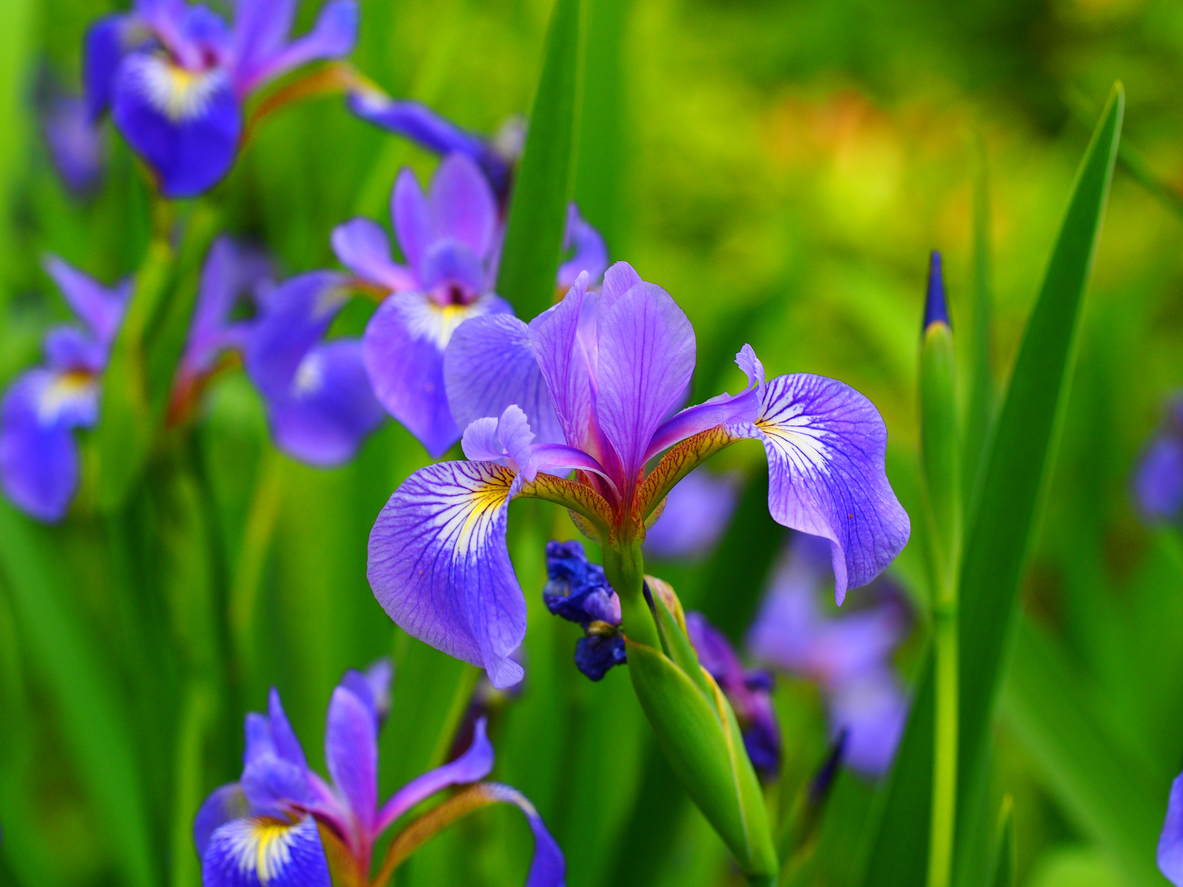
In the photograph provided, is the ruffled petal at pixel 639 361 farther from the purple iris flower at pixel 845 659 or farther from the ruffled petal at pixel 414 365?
the purple iris flower at pixel 845 659

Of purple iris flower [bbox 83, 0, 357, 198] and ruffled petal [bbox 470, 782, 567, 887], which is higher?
purple iris flower [bbox 83, 0, 357, 198]

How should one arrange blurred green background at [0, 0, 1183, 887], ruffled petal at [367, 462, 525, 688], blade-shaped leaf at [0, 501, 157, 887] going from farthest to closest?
blade-shaped leaf at [0, 501, 157, 887] → blurred green background at [0, 0, 1183, 887] → ruffled petal at [367, 462, 525, 688]

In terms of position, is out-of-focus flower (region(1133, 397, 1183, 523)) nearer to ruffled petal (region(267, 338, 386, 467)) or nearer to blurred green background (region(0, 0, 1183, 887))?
blurred green background (region(0, 0, 1183, 887))

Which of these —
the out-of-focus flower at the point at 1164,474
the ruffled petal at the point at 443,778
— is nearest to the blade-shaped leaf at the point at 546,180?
the ruffled petal at the point at 443,778

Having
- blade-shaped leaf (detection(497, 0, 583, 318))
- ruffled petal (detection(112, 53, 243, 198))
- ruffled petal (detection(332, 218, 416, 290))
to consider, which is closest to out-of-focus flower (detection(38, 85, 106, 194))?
ruffled petal (detection(112, 53, 243, 198))

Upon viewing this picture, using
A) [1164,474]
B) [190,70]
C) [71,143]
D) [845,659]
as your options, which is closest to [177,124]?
[190,70]

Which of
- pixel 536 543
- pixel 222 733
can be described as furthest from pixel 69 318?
pixel 536 543

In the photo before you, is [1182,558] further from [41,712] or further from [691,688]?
[41,712]
